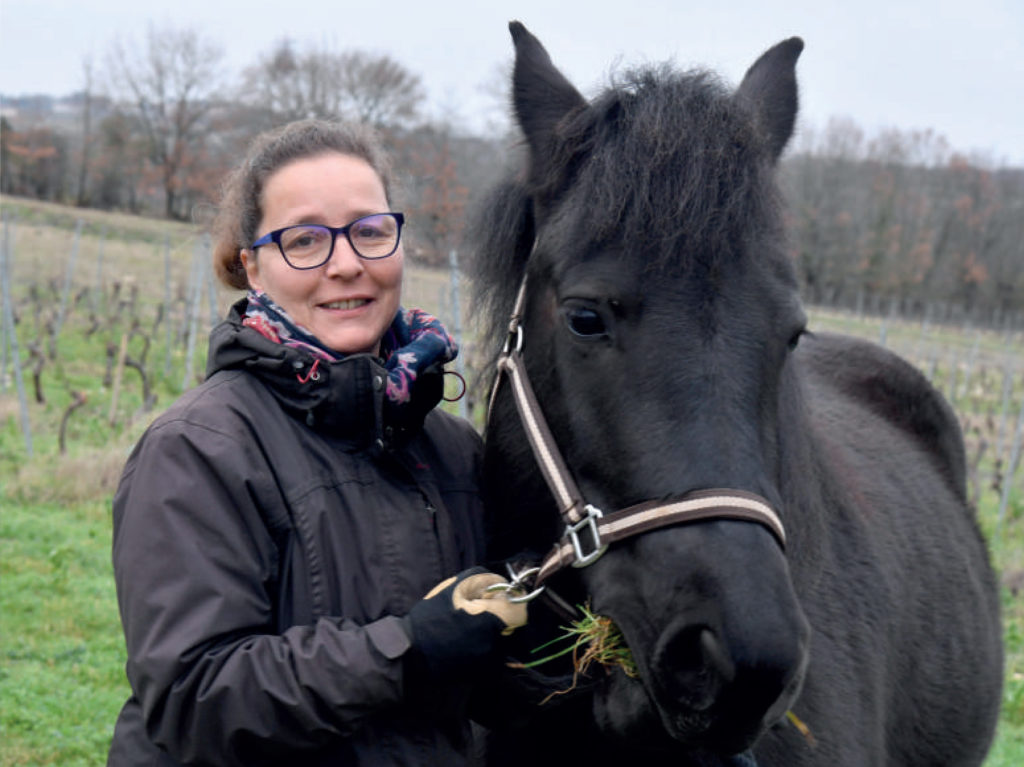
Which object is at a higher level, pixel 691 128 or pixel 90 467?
pixel 691 128

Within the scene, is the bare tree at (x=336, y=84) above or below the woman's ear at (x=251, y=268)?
above

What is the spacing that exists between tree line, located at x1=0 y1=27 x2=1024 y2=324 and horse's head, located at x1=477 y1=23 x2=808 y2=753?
32.8 metres

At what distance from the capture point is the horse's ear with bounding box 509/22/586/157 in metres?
2.25

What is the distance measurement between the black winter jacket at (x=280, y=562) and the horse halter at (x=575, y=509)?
0.74 ft

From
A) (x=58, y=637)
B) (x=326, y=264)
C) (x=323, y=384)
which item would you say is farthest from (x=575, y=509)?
(x=58, y=637)

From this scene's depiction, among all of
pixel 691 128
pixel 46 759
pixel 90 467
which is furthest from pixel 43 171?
pixel 691 128

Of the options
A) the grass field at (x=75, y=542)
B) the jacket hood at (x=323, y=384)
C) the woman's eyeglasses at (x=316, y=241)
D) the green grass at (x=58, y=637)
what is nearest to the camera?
the jacket hood at (x=323, y=384)

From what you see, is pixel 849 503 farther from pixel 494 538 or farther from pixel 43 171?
pixel 43 171

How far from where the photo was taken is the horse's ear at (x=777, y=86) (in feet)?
7.88

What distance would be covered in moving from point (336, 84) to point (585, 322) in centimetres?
4126

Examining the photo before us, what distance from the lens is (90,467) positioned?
9055mm

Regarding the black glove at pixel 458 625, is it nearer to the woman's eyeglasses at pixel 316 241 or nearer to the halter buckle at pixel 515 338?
the halter buckle at pixel 515 338

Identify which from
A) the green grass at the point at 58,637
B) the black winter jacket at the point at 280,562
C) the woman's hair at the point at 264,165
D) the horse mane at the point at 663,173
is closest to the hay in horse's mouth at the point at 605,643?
the black winter jacket at the point at 280,562

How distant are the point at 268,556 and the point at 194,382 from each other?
1348 cm
